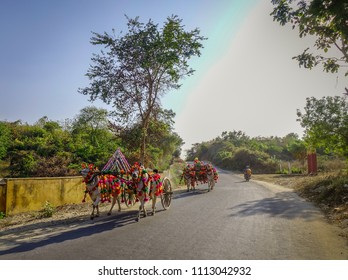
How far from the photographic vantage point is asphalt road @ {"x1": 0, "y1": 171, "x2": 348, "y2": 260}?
5.77m

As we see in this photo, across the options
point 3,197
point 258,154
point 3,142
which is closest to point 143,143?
point 3,197

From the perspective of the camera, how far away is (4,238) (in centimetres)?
740

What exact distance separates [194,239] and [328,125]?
1235cm

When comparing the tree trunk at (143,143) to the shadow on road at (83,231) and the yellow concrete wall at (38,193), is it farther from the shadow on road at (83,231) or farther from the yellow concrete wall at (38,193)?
the shadow on road at (83,231)

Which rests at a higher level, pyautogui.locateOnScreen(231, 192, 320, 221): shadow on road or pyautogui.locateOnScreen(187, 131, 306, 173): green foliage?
pyautogui.locateOnScreen(187, 131, 306, 173): green foliage

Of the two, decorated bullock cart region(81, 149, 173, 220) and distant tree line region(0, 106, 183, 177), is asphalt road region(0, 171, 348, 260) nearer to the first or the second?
decorated bullock cart region(81, 149, 173, 220)

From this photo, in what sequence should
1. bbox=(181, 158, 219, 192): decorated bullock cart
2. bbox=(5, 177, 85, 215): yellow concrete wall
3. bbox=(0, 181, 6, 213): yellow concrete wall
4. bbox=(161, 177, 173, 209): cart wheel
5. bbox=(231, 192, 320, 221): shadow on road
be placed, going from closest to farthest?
bbox=(231, 192, 320, 221): shadow on road, bbox=(0, 181, 6, 213): yellow concrete wall, bbox=(5, 177, 85, 215): yellow concrete wall, bbox=(161, 177, 173, 209): cart wheel, bbox=(181, 158, 219, 192): decorated bullock cart

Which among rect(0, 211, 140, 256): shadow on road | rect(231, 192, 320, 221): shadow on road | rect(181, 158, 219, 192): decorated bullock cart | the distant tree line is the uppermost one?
the distant tree line

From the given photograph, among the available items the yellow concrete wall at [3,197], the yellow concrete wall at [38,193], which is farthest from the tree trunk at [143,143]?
the yellow concrete wall at [3,197]

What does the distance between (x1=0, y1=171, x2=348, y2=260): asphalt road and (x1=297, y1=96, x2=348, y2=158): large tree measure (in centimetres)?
604

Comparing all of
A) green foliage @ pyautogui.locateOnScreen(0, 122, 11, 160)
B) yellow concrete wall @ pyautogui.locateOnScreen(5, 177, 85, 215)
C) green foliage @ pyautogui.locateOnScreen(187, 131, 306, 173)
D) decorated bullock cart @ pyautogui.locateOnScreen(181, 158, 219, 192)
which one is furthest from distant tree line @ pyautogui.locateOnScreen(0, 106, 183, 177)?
green foliage @ pyautogui.locateOnScreen(187, 131, 306, 173)

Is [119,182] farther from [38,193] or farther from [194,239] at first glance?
[194,239]
